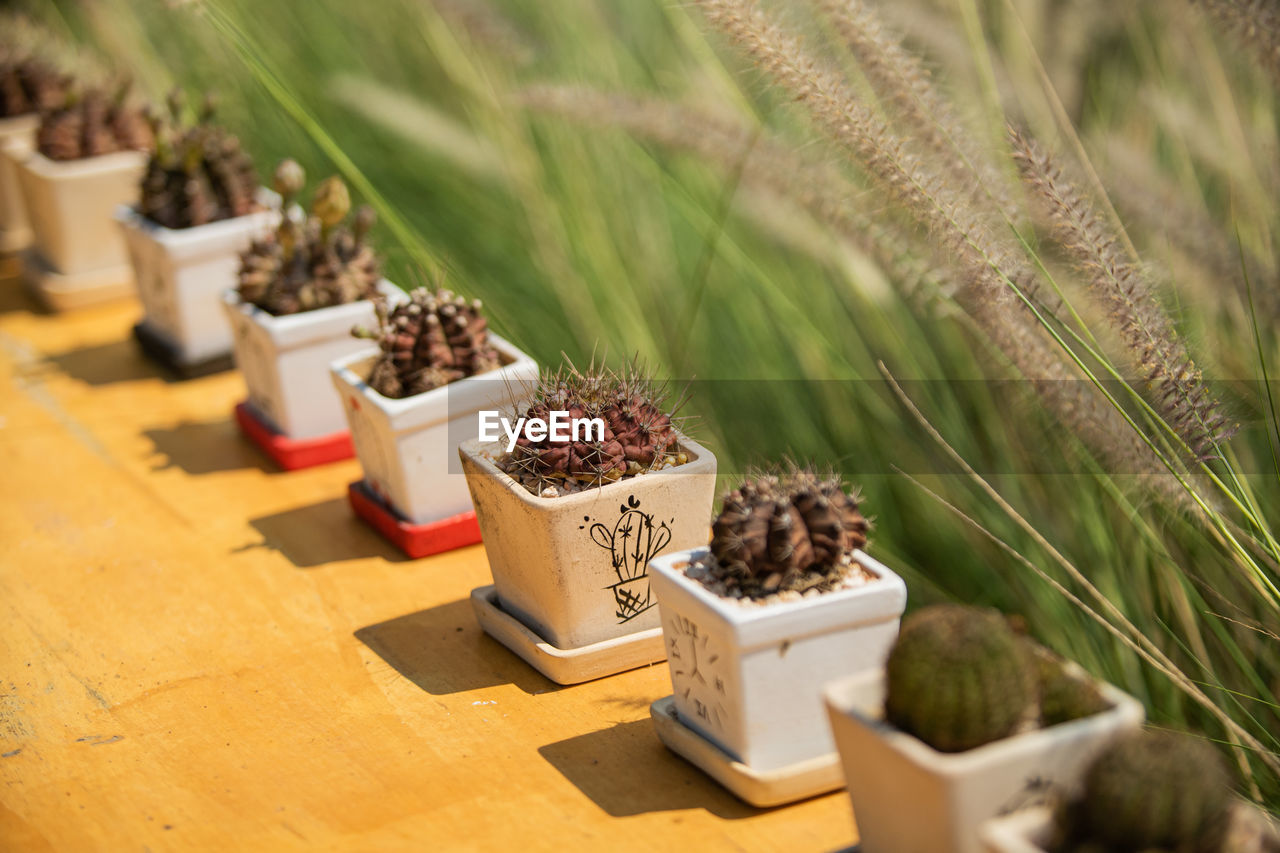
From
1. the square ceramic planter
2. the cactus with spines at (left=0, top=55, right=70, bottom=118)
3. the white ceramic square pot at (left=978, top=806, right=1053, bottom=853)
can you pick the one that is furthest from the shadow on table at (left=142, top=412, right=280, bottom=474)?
the white ceramic square pot at (left=978, top=806, right=1053, bottom=853)

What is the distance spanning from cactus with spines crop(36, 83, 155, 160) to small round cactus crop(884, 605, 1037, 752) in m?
3.00

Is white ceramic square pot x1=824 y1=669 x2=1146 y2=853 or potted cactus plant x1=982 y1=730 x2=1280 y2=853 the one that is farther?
white ceramic square pot x1=824 y1=669 x2=1146 y2=853

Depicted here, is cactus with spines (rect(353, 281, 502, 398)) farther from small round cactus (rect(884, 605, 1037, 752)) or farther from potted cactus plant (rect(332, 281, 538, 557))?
small round cactus (rect(884, 605, 1037, 752))

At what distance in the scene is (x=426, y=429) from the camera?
8.29ft

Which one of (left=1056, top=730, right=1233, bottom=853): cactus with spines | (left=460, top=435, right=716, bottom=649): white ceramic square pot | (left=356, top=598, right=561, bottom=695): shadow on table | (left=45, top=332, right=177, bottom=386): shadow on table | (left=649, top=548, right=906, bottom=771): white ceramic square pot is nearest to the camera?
(left=1056, top=730, right=1233, bottom=853): cactus with spines

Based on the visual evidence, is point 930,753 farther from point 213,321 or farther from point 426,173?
point 426,173

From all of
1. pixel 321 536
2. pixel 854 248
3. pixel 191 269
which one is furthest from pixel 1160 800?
Result: pixel 191 269

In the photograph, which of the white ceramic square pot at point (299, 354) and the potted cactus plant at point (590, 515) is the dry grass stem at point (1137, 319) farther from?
the white ceramic square pot at point (299, 354)

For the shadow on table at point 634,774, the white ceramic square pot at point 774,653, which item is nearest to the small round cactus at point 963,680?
the white ceramic square pot at point 774,653

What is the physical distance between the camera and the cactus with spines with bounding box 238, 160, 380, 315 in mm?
2916

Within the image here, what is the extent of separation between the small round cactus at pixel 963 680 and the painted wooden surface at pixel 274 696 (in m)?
0.38

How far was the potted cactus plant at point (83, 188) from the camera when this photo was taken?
377 cm

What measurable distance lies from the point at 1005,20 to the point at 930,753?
2.38 m

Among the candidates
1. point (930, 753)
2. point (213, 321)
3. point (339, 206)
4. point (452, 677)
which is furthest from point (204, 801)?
point (213, 321)
